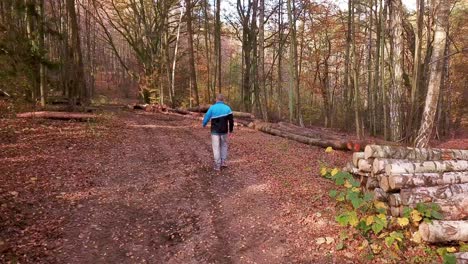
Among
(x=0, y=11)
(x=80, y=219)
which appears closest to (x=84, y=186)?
A: (x=80, y=219)

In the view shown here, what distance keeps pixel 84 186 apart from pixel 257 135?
27.2 ft

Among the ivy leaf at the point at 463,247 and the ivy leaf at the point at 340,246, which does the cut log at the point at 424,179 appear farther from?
the ivy leaf at the point at 340,246

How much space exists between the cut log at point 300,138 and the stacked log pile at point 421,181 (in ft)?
14.5

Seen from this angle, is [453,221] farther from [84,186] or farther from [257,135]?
[257,135]

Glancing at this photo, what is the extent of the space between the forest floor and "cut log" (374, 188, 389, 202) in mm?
881

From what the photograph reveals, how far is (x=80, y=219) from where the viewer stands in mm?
6051

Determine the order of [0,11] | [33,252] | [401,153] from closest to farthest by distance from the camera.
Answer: [33,252] → [401,153] → [0,11]

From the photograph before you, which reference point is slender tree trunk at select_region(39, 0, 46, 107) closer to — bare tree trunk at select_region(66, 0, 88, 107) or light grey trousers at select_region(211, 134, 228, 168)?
bare tree trunk at select_region(66, 0, 88, 107)

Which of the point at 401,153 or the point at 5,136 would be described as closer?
the point at 401,153

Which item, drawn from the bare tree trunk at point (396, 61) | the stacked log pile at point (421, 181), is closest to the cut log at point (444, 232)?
the stacked log pile at point (421, 181)

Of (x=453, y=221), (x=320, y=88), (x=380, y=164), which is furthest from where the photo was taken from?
(x=320, y=88)

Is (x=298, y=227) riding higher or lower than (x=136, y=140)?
lower

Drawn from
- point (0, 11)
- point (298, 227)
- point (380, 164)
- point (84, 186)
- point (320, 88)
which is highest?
point (0, 11)

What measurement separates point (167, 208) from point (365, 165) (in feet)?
13.7
